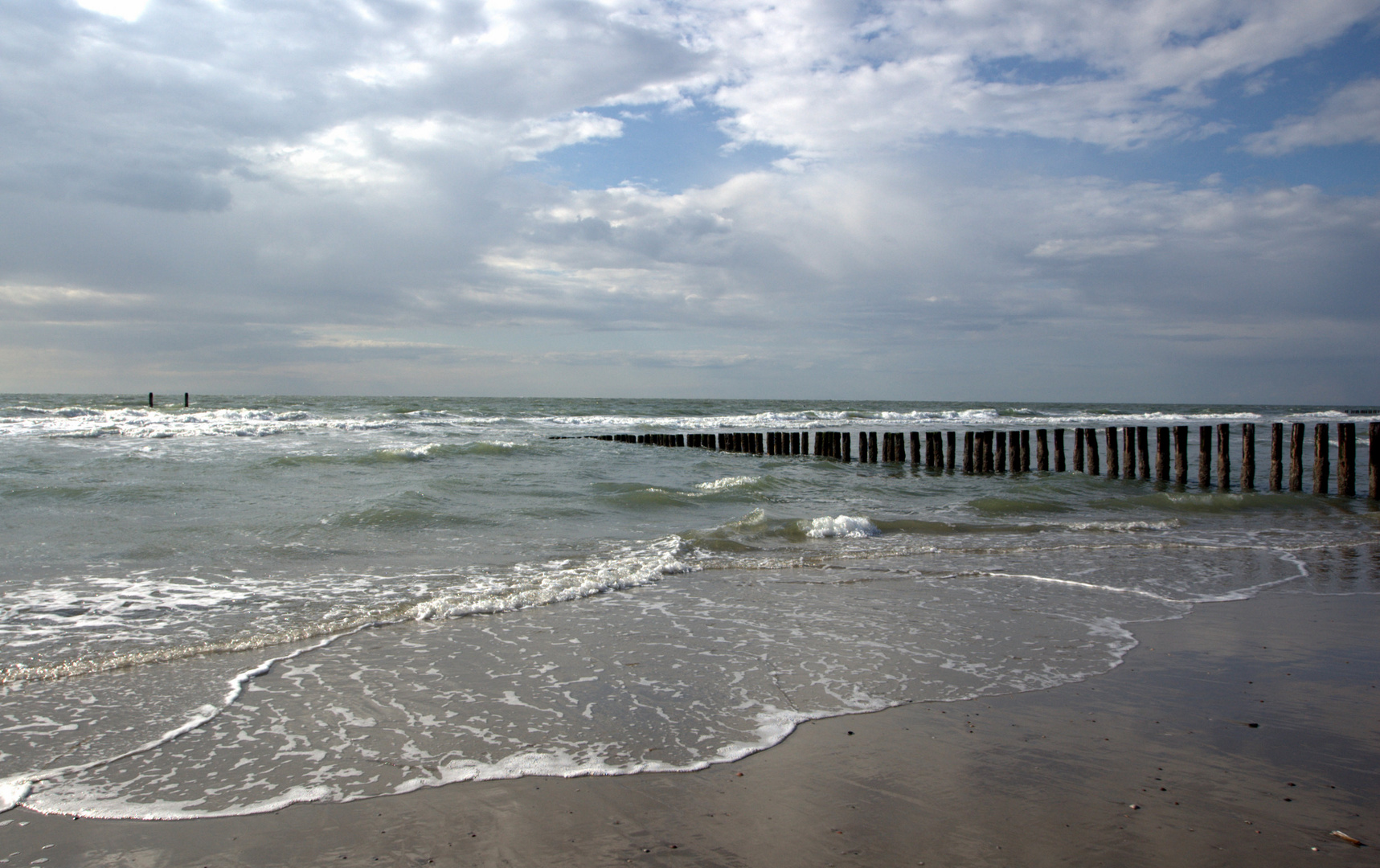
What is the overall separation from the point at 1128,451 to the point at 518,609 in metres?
16.9

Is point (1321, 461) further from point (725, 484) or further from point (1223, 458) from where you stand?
point (725, 484)

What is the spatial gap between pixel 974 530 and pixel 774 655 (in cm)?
681

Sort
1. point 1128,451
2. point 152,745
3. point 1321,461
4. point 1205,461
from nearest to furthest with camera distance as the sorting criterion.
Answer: point 152,745 → point 1321,461 → point 1205,461 → point 1128,451

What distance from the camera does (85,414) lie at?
119 ft

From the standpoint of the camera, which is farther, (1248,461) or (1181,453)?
(1181,453)

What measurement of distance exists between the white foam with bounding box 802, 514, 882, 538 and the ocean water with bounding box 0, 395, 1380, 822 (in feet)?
0.16

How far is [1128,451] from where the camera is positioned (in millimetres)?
18328

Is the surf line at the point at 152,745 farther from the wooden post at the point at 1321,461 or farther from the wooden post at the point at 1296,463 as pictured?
the wooden post at the point at 1296,463

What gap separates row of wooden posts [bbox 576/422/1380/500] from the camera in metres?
15.1

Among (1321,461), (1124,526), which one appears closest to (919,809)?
(1124,526)

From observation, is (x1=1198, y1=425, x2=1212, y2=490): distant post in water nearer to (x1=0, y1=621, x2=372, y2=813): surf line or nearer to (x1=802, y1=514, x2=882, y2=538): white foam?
(x1=802, y1=514, x2=882, y2=538): white foam

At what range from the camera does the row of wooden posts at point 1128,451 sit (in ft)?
49.5

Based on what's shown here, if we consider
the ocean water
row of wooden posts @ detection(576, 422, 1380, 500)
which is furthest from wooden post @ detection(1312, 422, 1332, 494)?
the ocean water

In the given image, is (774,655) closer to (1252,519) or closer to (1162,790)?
(1162,790)
